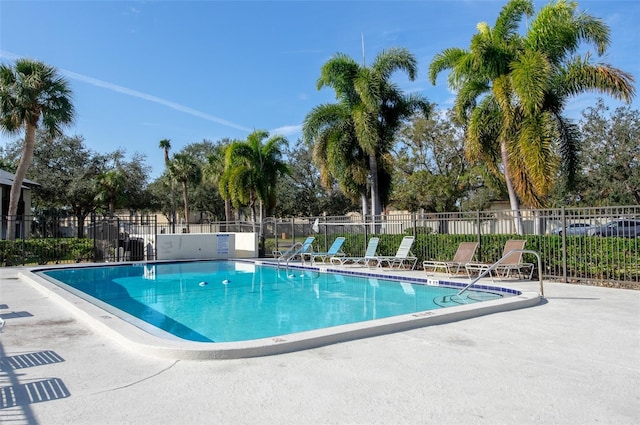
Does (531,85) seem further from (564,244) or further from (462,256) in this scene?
(462,256)

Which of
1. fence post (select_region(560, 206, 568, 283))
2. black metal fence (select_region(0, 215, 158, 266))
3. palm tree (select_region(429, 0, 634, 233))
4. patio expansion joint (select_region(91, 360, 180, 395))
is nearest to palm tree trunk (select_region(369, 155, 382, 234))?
palm tree (select_region(429, 0, 634, 233))

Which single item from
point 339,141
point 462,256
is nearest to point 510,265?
point 462,256

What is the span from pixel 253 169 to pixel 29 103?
10.8 m

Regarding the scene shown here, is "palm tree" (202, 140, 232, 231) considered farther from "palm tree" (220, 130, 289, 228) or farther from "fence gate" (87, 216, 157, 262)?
"fence gate" (87, 216, 157, 262)

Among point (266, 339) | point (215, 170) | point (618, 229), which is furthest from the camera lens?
point (215, 170)

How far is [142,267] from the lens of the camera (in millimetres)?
17312

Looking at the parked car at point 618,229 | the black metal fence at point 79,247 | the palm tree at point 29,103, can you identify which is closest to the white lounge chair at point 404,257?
the parked car at point 618,229

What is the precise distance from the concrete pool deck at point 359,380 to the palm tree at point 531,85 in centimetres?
813

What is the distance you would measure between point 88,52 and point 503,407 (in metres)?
15.2

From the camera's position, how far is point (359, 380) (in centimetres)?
399

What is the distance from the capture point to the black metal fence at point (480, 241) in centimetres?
1010

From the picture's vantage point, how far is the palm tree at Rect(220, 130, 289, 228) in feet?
81.1

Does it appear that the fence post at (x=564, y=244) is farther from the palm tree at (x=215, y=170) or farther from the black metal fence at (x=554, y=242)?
the palm tree at (x=215, y=170)

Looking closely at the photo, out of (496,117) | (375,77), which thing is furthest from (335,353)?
(375,77)
